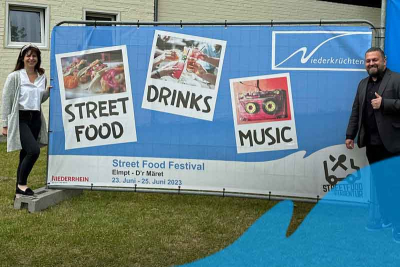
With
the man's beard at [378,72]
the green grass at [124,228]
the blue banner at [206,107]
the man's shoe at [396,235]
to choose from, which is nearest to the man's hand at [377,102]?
the man's beard at [378,72]

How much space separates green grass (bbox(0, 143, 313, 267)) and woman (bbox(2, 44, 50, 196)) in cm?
67

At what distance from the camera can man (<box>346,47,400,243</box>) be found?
4684mm

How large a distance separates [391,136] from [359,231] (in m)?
1.07

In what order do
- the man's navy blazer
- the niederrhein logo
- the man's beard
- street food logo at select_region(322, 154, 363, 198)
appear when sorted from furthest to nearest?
street food logo at select_region(322, 154, 363, 198)
the niederrhein logo
the man's beard
the man's navy blazer

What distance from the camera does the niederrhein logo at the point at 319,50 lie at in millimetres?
5312

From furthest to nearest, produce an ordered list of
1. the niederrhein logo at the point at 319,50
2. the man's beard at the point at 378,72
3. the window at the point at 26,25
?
the window at the point at 26,25 → the niederrhein logo at the point at 319,50 → the man's beard at the point at 378,72

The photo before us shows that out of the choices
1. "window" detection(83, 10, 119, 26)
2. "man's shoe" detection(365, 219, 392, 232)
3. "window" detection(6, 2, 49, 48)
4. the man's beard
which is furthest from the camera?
"window" detection(83, 10, 119, 26)

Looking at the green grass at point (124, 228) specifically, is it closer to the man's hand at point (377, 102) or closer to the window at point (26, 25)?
the man's hand at point (377, 102)

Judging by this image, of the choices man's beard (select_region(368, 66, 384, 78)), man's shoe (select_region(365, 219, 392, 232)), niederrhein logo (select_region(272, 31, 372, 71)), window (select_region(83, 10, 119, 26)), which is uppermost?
window (select_region(83, 10, 119, 26))

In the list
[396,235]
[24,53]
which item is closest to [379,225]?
[396,235]

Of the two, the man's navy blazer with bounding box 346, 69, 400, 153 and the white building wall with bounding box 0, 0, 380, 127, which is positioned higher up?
the white building wall with bounding box 0, 0, 380, 127

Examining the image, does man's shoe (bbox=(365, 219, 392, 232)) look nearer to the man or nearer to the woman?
the man

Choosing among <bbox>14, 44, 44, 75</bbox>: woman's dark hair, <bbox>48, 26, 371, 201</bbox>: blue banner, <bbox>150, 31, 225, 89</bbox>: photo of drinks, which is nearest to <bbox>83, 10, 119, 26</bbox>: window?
<bbox>14, 44, 44, 75</bbox>: woman's dark hair

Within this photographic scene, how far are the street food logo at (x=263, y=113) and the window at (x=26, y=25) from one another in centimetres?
828
